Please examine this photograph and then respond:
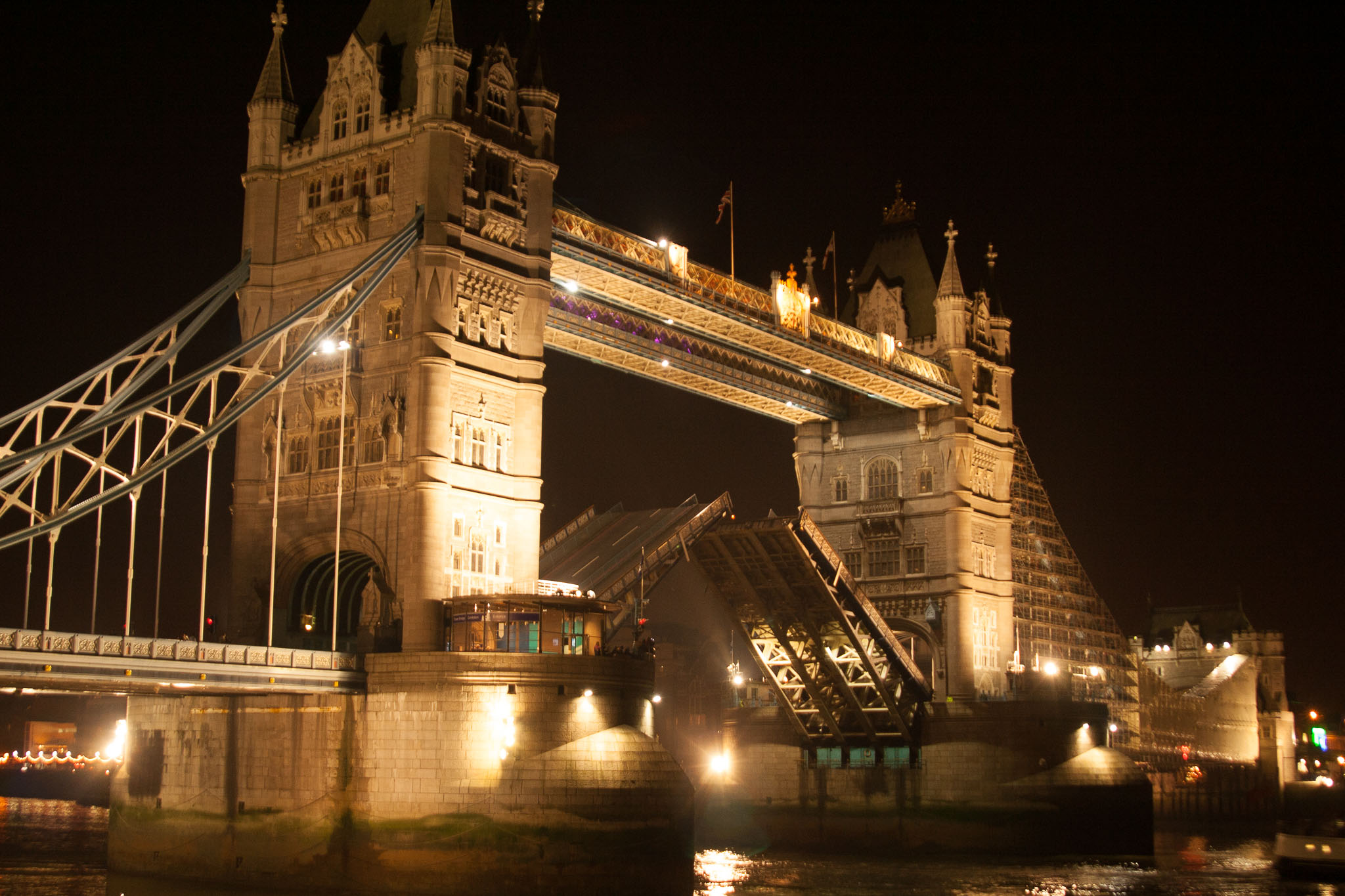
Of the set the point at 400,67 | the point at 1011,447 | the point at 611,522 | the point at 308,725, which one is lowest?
the point at 308,725

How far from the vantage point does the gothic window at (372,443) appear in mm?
46172

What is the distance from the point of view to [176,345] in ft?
143

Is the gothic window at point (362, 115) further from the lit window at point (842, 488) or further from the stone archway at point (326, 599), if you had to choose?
the lit window at point (842, 488)

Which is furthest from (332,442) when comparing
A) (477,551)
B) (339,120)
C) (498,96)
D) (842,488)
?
(842,488)

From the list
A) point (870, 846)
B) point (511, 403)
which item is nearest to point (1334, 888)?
point (870, 846)

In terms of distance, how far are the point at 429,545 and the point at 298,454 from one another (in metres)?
6.76

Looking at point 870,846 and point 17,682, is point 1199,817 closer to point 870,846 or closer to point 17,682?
point 870,846

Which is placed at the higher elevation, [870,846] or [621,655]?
[621,655]

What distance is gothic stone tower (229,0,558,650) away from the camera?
45312mm

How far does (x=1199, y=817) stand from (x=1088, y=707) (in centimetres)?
3125

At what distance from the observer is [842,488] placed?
76625 mm

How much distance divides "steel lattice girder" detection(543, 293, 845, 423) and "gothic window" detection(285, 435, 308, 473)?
30.7 feet

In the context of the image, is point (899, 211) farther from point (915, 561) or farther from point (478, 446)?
point (478, 446)

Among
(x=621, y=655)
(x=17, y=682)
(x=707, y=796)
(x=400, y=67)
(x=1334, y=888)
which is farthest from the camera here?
(x=707, y=796)
